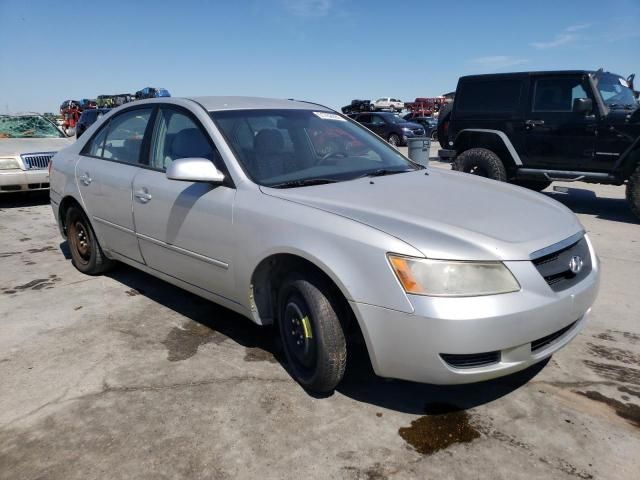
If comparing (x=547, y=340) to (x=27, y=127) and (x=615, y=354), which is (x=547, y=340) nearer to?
(x=615, y=354)

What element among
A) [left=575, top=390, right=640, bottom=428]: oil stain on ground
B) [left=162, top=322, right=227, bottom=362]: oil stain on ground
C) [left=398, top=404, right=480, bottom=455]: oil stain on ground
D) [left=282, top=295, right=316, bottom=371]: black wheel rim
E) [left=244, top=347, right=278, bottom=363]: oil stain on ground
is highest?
[left=282, top=295, right=316, bottom=371]: black wheel rim

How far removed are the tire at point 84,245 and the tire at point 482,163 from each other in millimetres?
5614

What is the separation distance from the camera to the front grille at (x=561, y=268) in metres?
2.36

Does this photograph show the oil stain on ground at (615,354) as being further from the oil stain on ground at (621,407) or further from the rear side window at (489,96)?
the rear side window at (489,96)

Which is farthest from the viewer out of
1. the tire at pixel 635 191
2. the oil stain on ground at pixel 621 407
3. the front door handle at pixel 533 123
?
the front door handle at pixel 533 123

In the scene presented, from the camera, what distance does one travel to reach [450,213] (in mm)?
2525

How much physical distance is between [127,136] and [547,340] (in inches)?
134

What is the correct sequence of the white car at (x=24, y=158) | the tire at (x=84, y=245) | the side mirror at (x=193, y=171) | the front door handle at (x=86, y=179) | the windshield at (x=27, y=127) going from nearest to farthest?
the side mirror at (x=193, y=171), the front door handle at (x=86, y=179), the tire at (x=84, y=245), the white car at (x=24, y=158), the windshield at (x=27, y=127)

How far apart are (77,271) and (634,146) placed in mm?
7017

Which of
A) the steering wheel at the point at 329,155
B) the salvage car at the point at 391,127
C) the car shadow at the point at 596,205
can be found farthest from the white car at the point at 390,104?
the steering wheel at the point at 329,155

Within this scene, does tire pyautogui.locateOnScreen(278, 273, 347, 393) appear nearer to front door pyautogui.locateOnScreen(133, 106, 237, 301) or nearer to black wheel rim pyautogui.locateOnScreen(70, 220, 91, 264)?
front door pyautogui.locateOnScreen(133, 106, 237, 301)

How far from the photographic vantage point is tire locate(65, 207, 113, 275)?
14.9 ft

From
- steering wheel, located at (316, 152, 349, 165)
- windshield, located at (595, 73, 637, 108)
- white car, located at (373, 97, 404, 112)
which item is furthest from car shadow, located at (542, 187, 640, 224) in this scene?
white car, located at (373, 97, 404, 112)

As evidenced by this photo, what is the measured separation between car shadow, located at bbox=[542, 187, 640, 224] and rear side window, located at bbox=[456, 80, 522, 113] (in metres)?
1.61
